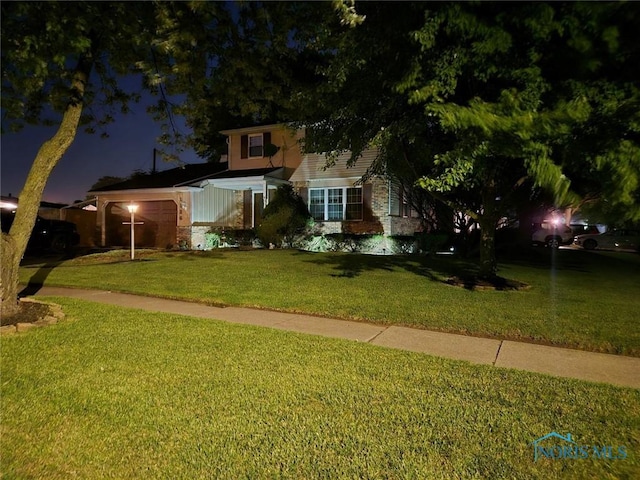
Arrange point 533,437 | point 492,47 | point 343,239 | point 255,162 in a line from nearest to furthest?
point 533,437
point 492,47
point 343,239
point 255,162

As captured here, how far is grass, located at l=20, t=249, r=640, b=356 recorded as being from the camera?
244 inches

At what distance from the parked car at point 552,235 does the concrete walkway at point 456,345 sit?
2217 centimetres

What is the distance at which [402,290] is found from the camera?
8.83 m

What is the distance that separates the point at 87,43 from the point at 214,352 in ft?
15.6

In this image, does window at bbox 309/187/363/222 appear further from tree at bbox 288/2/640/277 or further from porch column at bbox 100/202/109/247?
porch column at bbox 100/202/109/247

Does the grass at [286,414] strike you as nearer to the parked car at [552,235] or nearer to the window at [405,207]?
the window at [405,207]

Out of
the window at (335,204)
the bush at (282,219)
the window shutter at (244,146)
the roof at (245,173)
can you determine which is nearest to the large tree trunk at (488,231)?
the window at (335,204)

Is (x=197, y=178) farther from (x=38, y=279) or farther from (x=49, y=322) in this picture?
(x=49, y=322)

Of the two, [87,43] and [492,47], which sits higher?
[87,43]

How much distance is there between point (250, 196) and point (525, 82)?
18211 millimetres

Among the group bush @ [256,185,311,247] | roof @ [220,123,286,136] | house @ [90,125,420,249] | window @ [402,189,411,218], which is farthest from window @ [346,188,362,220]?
roof @ [220,123,286,136]

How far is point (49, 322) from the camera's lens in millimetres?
6035

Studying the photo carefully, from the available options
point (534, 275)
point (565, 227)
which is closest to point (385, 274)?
point (534, 275)

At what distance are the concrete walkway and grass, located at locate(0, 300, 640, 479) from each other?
0.37 metres
